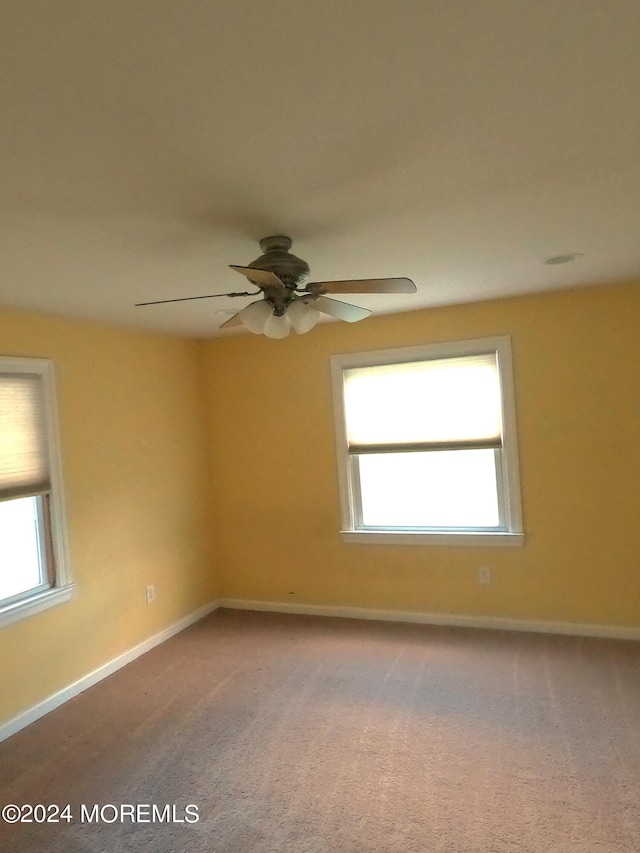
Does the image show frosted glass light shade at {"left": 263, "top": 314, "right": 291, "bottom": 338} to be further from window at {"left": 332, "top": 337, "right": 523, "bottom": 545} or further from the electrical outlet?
the electrical outlet

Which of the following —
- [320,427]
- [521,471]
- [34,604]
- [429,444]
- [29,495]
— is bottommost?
[34,604]

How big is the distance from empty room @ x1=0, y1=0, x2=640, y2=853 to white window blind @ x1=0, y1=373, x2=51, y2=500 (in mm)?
16

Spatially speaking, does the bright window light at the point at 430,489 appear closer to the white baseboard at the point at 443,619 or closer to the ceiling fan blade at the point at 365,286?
the white baseboard at the point at 443,619

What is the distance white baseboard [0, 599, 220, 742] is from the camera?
10.3ft

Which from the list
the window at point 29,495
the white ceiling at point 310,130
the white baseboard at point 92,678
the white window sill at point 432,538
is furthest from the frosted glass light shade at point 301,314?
the white baseboard at point 92,678

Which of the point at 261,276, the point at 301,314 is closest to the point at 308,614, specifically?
the point at 301,314

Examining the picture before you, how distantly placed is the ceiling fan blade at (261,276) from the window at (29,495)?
6.04 ft

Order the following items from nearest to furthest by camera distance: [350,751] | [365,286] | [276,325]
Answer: [365,286]
[276,325]
[350,751]

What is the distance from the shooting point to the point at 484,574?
4.07 metres

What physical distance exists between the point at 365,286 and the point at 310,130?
75 cm

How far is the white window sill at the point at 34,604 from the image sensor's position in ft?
10.3

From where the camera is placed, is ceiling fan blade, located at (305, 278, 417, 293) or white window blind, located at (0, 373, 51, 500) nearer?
ceiling fan blade, located at (305, 278, 417, 293)

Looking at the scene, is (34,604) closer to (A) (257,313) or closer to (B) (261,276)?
(A) (257,313)

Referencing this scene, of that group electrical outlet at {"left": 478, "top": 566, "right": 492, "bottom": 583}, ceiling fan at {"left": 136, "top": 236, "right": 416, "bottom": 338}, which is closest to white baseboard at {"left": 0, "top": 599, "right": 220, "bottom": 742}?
electrical outlet at {"left": 478, "top": 566, "right": 492, "bottom": 583}
